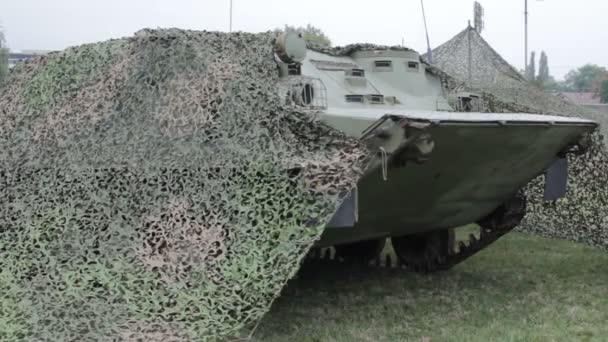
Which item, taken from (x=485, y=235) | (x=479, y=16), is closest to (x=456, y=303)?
(x=485, y=235)

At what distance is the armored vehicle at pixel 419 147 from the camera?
198 inches

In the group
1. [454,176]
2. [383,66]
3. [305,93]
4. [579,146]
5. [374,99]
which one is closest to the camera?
[305,93]

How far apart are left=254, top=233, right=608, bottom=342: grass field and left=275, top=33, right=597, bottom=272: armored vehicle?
1.48ft

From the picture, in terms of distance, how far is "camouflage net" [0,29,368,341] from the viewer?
464 cm

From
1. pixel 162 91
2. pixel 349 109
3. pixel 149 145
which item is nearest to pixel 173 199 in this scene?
pixel 149 145

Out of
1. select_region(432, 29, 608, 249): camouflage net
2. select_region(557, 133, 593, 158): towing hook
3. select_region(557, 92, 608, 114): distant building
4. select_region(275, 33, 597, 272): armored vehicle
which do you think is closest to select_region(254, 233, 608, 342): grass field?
select_region(432, 29, 608, 249): camouflage net

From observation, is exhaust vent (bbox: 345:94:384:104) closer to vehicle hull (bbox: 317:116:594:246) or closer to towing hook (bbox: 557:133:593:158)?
vehicle hull (bbox: 317:116:594:246)

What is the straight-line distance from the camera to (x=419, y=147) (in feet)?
16.3

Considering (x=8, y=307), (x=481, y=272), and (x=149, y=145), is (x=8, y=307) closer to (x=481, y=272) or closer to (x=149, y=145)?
(x=149, y=145)

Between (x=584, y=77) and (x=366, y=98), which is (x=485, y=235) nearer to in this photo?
(x=366, y=98)

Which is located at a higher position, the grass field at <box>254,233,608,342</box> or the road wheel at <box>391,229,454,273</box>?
the road wheel at <box>391,229,454,273</box>

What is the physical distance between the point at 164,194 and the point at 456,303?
2.32 metres

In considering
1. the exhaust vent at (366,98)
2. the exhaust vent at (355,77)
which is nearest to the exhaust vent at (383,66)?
the exhaust vent at (355,77)

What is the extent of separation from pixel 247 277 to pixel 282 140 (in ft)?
2.81
